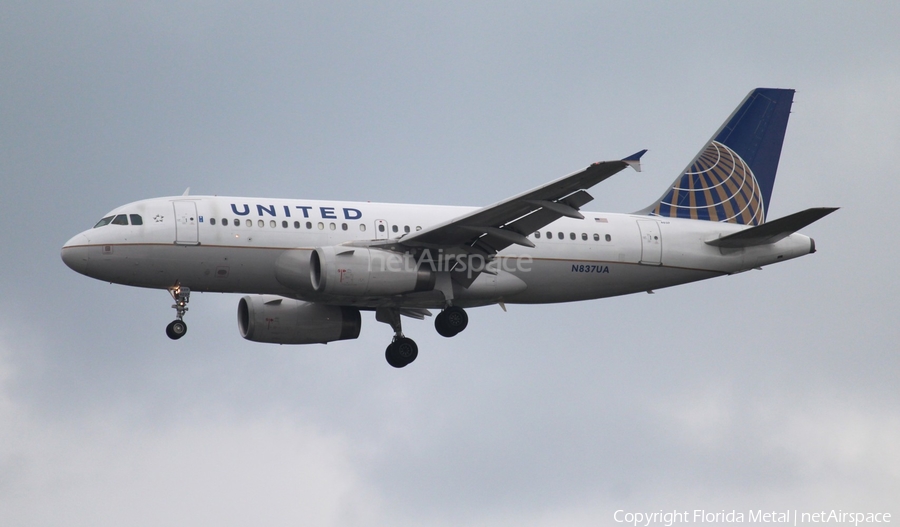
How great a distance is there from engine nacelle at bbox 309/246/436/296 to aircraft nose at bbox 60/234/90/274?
21.3ft

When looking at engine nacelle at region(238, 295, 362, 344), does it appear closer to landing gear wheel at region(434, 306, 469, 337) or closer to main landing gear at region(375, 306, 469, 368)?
main landing gear at region(375, 306, 469, 368)

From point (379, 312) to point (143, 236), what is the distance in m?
8.53

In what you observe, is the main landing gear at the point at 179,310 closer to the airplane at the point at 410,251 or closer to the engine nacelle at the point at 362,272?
the airplane at the point at 410,251

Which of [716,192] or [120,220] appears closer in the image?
[120,220]

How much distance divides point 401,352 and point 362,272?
18.0 ft

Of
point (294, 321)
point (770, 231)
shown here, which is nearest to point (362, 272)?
point (294, 321)

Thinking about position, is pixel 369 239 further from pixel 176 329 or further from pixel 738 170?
pixel 738 170

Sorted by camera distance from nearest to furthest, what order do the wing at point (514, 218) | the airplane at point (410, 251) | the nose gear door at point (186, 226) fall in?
the wing at point (514, 218)
the airplane at point (410, 251)
the nose gear door at point (186, 226)

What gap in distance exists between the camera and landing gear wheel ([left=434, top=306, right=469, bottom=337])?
3772 cm

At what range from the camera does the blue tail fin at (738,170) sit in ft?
138

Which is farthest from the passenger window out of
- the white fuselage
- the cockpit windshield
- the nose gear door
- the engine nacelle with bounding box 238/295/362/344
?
the engine nacelle with bounding box 238/295/362/344

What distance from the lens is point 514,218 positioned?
35.6 meters

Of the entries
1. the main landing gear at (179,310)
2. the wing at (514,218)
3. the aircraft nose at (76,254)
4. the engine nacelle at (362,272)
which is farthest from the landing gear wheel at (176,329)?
the wing at (514,218)

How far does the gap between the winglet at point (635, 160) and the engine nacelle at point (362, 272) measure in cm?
851
